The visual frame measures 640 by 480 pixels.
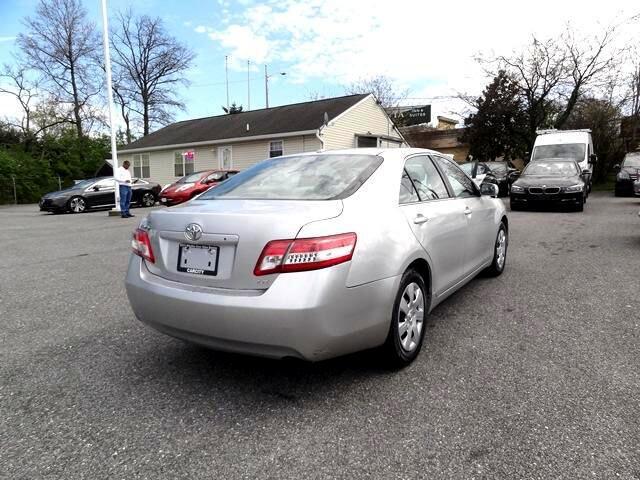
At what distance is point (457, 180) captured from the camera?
4.44 meters

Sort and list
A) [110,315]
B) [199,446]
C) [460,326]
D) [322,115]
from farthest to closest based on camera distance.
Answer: [322,115], [110,315], [460,326], [199,446]

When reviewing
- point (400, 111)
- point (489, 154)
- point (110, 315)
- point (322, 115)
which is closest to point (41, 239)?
point (110, 315)

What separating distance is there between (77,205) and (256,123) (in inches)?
454

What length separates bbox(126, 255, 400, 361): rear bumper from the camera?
2.39 meters

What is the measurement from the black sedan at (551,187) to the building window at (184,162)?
19.5 meters

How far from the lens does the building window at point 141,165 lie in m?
30.2

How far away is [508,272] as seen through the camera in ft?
19.0

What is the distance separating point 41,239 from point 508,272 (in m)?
9.10

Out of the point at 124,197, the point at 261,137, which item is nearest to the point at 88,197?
the point at 124,197

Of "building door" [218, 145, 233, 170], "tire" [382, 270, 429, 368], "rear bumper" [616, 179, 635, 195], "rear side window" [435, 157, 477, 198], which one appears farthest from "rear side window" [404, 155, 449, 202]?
"building door" [218, 145, 233, 170]

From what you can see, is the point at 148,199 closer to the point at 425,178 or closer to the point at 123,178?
the point at 123,178

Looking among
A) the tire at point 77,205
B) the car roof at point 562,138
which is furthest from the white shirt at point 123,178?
the car roof at point 562,138

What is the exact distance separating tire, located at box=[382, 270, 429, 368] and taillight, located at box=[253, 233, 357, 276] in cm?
61

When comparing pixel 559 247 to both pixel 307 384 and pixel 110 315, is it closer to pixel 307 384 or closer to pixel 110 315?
pixel 307 384
